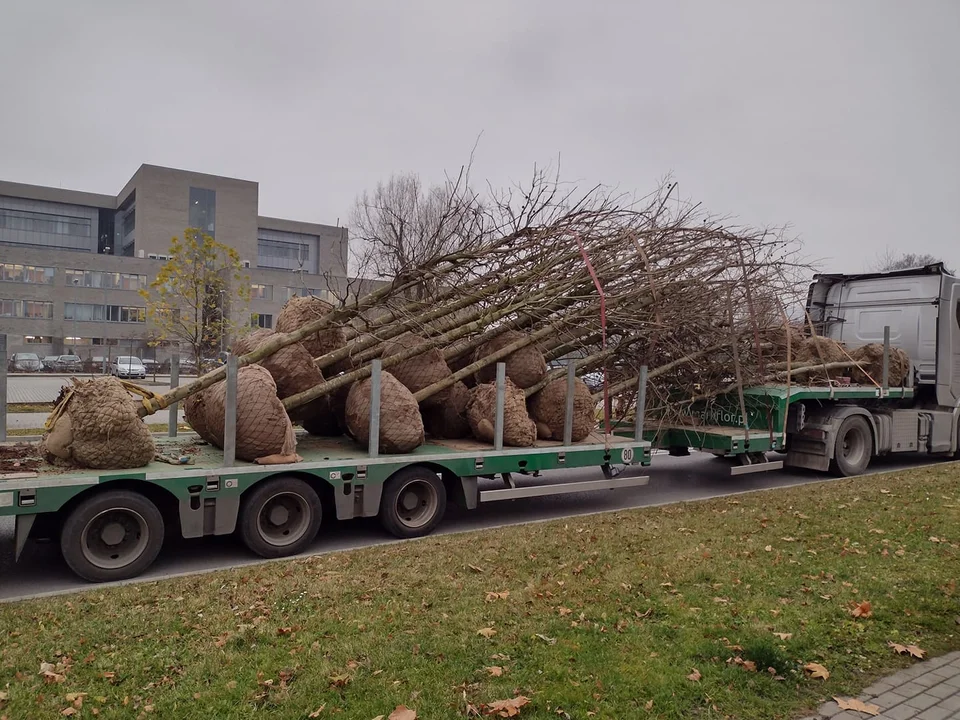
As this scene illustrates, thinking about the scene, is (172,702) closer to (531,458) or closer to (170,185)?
(531,458)

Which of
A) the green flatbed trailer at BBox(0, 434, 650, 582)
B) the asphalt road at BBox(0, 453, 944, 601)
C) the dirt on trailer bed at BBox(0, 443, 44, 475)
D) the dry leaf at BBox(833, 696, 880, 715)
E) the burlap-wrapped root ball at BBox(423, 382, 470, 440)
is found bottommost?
Result: the asphalt road at BBox(0, 453, 944, 601)

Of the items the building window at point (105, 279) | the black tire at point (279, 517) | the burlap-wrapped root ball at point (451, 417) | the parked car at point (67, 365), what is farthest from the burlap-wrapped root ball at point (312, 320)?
the building window at point (105, 279)

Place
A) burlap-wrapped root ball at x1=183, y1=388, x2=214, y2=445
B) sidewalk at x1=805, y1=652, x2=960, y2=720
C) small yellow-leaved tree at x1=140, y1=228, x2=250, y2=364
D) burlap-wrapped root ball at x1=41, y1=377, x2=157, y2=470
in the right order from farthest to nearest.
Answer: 1. small yellow-leaved tree at x1=140, y1=228, x2=250, y2=364
2. burlap-wrapped root ball at x1=183, y1=388, x2=214, y2=445
3. burlap-wrapped root ball at x1=41, y1=377, x2=157, y2=470
4. sidewalk at x1=805, y1=652, x2=960, y2=720

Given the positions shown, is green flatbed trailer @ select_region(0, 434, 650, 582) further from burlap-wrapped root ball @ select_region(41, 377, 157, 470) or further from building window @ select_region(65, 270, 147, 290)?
building window @ select_region(65, 270, 147, 290)

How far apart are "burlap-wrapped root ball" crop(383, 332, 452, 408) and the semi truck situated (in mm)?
3745

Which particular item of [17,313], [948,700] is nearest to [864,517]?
[948,700]

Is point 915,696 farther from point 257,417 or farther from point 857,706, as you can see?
point 257,417

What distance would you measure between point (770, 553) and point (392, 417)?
13.0 ft

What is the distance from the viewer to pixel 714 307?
1006 centimetres

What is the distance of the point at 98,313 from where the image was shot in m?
66.3

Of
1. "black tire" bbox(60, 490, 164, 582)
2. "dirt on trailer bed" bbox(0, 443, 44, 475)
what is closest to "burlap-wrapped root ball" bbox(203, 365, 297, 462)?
"black tire" bbox(60, 490, 164, 582)

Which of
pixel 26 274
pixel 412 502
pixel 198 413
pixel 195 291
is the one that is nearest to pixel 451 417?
pixel 412 502

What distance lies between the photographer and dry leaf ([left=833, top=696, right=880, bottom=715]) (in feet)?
12.0

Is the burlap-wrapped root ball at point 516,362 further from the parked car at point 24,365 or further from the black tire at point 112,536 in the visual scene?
the parked car at point 24,365
